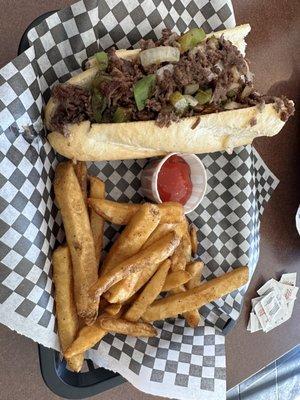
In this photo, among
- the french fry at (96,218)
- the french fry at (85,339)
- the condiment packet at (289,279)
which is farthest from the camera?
the condiment packet at (289,279)

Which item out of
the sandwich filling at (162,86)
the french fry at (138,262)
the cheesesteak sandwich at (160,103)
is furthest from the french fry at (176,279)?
the sandwich filling at (162,86)

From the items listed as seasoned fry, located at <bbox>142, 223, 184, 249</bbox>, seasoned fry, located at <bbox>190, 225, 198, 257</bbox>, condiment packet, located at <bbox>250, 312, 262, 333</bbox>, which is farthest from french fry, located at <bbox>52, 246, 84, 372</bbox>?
condiment packet, located at <bbox>250, 312, 262, 333</bbox>

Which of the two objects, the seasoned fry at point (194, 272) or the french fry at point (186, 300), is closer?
the french fry at point (186, 300)

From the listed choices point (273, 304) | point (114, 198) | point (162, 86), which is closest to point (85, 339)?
point (114, 198)

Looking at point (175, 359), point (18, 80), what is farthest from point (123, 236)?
point (18, 80)

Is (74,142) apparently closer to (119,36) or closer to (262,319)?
(119,36)

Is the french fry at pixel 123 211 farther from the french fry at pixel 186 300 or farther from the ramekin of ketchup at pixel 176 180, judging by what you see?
the french fry at pixel 186 300

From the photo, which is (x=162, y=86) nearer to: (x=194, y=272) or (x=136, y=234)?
Answer: (x=136, y=234)
